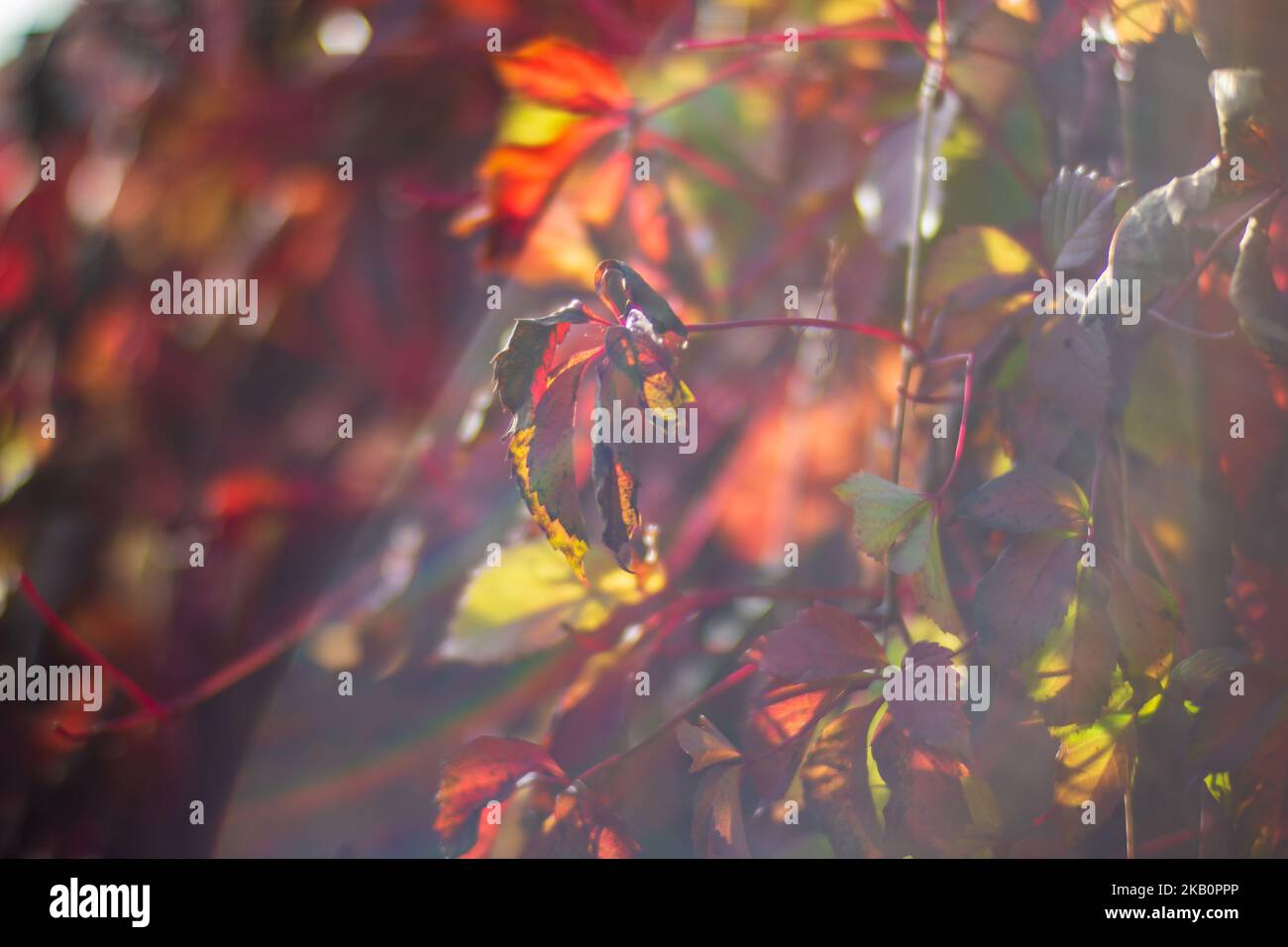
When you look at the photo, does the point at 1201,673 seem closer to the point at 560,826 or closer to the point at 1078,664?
the point at 1078,664

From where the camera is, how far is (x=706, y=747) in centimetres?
28

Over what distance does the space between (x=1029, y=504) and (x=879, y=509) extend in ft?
0.13

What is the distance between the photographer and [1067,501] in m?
0.26

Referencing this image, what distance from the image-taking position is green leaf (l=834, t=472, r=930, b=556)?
0.26 metres

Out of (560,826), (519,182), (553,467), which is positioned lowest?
(560,826)

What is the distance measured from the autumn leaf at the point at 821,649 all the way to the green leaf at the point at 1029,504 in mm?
48

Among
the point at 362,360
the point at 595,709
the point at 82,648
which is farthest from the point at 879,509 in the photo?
the point at 82,648

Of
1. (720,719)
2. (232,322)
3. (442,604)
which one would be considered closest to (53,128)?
(232,322)

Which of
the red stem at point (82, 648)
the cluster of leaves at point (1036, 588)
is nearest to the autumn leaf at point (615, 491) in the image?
the cluster of leaves at point (1036, 588)

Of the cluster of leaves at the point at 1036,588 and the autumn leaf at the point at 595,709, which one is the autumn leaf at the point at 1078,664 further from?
the autumn leaf at the point at 595,709

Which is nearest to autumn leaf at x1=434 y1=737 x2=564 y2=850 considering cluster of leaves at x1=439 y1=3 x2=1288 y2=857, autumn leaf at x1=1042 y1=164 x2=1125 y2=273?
cluster of leaves at x1=439 y1=3 x2=1288 y2=857
